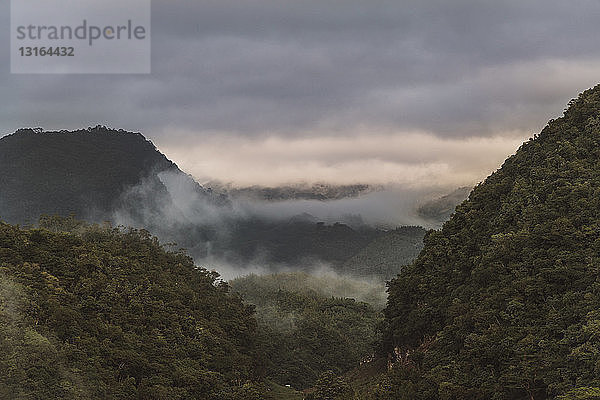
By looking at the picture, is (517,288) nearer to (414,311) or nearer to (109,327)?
(414,311)

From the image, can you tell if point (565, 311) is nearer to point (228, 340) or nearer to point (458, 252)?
point (458, 252)

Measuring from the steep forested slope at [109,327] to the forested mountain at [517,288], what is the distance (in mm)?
19370

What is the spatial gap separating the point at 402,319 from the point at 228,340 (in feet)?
68.6

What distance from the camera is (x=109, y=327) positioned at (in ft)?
189

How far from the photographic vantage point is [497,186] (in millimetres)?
67500

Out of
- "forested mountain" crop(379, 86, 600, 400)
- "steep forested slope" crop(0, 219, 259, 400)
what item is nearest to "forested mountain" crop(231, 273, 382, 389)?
"steep forested slope" crop(0, 219, 259, 400)

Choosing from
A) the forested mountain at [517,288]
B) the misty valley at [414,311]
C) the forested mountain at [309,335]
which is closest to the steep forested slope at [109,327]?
the misty valley at [414,311]

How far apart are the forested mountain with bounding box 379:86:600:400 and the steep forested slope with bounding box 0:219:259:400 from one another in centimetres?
1937

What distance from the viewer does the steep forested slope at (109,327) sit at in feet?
150

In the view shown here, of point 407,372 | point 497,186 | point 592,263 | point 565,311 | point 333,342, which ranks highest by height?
point 497,186

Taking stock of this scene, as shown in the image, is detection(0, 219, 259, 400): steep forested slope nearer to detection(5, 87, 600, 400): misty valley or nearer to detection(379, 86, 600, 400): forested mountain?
detection(5, 87, 600, 400): misty valley

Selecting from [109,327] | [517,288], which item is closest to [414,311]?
[517,288]

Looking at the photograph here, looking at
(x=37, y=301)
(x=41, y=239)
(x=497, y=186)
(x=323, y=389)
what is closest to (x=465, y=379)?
(x=323, y=389)

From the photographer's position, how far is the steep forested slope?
150 ft
